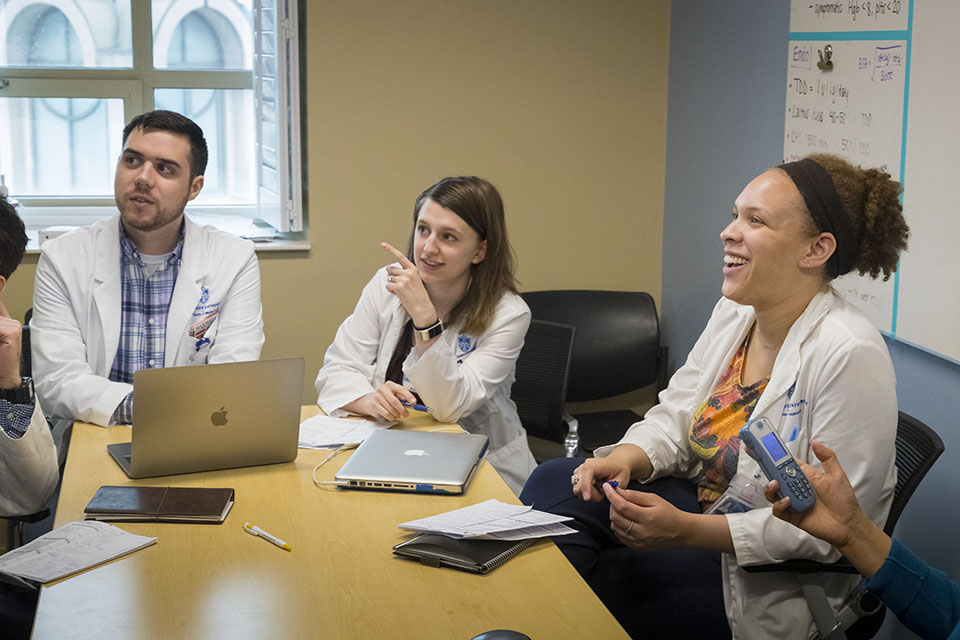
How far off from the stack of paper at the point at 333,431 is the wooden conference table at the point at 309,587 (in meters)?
0.33

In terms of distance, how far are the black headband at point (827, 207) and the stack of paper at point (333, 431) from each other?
43.2 inches

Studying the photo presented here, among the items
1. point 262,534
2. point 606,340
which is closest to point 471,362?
point 262,534

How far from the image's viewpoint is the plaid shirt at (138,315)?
105 inches

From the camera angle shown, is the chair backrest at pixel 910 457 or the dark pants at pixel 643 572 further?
the dark pants at pixel 643 572

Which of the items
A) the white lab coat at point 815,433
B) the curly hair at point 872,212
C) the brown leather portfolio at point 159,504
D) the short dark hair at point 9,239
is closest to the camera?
the brown leather portfolio at point 159,504

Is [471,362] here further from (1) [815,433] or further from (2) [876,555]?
(2) [876,555]

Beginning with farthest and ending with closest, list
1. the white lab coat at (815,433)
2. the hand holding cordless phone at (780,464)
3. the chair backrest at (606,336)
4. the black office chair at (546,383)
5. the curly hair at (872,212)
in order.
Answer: the chair backrest at (606,336), the black office chair at (546,383), the curly hair at (872,212), the white lab coat at (815,433), the hand holding cordless phone at (780,464)

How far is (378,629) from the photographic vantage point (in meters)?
1.40

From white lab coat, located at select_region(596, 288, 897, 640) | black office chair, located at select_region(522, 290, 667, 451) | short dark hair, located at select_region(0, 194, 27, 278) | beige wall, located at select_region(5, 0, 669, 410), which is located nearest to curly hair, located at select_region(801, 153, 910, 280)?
white lab coat, located at select_region(596, 288, 897, 640)

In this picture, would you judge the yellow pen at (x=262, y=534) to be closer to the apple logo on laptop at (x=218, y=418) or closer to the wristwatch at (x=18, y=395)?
the apple logo on laptop at (x=218, y=418)

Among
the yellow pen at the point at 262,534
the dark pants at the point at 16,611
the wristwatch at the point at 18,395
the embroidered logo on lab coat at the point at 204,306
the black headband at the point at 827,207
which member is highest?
the black headband at the point at 827,207

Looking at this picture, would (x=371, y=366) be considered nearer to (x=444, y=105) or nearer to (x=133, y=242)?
(x=133, y=242)

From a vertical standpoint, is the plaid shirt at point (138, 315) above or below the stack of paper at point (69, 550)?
above

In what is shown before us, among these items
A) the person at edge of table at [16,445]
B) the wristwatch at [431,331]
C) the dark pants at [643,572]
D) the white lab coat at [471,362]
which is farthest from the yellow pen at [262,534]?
the wristwatch at [431,331]
